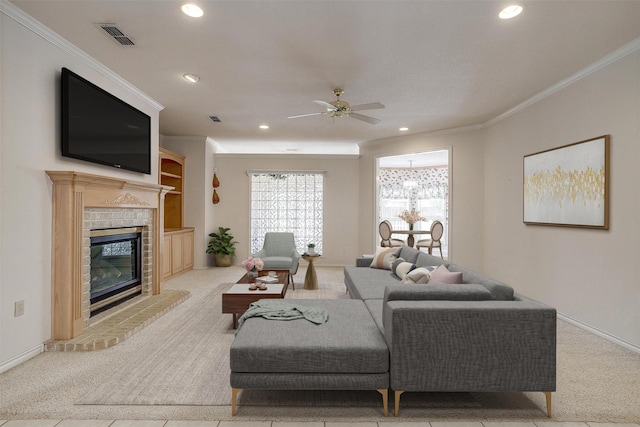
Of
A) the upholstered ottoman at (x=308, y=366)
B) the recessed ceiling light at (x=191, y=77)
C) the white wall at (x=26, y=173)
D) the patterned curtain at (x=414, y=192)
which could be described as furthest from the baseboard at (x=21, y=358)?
the patterned curtain at (x=414, y=192)

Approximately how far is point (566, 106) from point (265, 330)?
13.3ft

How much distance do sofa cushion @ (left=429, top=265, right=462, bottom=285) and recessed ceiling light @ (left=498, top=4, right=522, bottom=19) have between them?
2015mm

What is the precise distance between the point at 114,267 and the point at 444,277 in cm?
360

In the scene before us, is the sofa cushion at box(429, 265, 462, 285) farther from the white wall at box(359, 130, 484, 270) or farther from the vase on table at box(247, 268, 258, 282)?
the white wall at box(359, 130, 484, 270)

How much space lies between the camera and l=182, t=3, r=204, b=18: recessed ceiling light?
2.49m

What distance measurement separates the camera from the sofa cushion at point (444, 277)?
2826 millimetres

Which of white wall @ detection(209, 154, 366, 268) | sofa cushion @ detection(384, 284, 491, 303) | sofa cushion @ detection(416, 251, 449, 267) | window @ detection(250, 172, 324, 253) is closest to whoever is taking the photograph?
sofa cushion @ detection(384, 284, 491, 303)

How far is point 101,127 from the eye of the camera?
3557 mm

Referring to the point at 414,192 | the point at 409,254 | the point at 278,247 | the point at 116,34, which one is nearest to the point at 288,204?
the point at 278,247

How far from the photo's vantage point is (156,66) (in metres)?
3.59

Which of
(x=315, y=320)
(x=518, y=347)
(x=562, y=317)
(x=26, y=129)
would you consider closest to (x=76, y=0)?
(x=26, y=129)

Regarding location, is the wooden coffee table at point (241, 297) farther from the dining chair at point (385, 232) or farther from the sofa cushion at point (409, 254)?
the dining chair at point (385, 232)

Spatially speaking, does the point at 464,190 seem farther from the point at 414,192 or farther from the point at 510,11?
the point at 414,192

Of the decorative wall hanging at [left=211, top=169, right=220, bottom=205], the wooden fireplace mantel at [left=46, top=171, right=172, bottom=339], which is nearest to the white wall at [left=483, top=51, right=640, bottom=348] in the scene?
the wooden fireplace mantel at [left=46, top=171, right=172, bottom=339]
